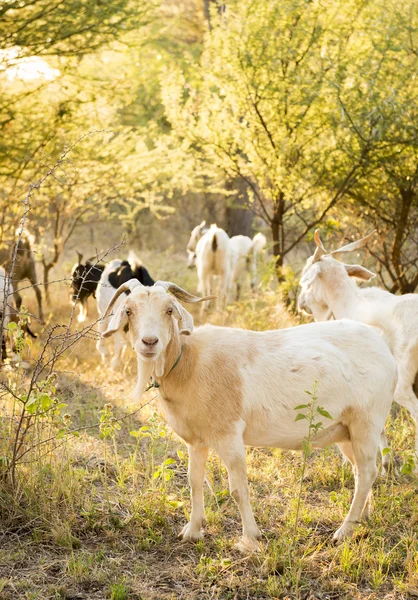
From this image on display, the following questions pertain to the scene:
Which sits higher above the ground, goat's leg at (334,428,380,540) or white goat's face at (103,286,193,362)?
white goat's face at (103,286,193,362)

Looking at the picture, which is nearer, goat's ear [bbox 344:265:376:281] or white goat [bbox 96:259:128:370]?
goat's ear [bbox 344:265:376:281]

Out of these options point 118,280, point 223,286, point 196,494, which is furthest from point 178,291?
point 223,286

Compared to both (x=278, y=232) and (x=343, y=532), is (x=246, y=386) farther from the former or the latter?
(x=278, y=232)

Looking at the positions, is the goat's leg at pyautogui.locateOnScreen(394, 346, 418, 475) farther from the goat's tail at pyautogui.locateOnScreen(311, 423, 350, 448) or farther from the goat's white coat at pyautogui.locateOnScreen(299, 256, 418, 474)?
the goat's tail at pyautogui.locateOnScreen(311, 423, 350, 448)

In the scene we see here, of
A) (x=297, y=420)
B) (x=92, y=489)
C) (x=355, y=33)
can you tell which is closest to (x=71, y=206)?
(x=355, y=33)

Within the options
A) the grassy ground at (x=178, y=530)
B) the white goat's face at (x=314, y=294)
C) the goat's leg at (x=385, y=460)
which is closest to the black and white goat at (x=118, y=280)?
the white goat's face at (x=314, y=294)

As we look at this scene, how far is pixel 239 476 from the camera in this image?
405cm

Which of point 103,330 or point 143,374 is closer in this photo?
point 143,374

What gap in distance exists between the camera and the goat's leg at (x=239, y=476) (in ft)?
13.2

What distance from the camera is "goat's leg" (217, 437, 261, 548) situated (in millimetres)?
4027

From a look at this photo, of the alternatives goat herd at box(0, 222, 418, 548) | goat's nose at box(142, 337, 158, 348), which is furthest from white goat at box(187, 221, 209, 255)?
goat's nose at box(142, 337, 158, 348)

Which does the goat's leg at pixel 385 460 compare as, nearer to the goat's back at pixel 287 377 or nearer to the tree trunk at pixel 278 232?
the goat's back at pixel 287 377

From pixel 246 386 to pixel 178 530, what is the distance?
105cm

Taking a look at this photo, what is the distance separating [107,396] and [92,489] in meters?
2.78
